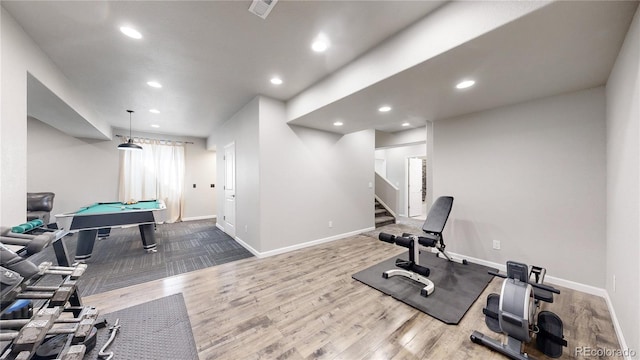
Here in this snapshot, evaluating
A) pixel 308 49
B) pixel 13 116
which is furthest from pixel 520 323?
pixel 13 116

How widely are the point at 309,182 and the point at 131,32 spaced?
3.10 m

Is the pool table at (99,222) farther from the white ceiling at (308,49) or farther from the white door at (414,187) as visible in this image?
the white door at (414,187)

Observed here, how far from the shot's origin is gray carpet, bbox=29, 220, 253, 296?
2895 mm

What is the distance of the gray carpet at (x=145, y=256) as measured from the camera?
2895 millimetres

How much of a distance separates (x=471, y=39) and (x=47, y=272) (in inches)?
144

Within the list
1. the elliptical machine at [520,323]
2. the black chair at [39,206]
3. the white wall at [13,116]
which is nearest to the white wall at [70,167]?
the black chair at [39,206]

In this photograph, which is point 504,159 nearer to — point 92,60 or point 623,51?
point 623,51

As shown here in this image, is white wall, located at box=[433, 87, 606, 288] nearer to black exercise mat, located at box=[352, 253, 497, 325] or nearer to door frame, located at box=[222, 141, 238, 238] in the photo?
black exercise mat, located at box=[352, 253, 497, 325]

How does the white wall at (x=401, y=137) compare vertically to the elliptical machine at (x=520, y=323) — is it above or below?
above

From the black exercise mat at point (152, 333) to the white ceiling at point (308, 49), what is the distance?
275 cm

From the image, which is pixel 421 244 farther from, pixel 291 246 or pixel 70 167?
pixel 70 167

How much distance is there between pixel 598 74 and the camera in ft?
6.98

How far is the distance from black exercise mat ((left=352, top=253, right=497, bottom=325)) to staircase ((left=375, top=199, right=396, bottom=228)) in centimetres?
246

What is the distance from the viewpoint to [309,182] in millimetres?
4273
